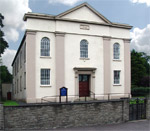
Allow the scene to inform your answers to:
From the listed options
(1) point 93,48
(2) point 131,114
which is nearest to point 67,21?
(1) point 93,48

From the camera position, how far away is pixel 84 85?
24.1m

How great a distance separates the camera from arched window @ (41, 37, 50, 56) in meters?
22.1

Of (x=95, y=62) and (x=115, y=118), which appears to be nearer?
(x=115, y=118)

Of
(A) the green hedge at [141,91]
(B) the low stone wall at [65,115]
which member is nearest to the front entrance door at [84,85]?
(B) the low stone wall at [65,115]

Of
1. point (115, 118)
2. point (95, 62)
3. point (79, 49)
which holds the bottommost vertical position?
point (115, 118)

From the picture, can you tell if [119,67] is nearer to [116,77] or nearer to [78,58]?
[116,77]

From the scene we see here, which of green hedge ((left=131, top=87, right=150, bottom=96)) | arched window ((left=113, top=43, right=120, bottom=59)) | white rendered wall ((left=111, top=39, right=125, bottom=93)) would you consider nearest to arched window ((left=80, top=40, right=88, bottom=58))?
white rendered wall ((left=111, top=39, right=125, bottom=93))

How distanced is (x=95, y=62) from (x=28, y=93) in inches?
338

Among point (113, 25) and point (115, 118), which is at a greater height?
point (113, 25)

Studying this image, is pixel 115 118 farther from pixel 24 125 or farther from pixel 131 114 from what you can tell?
pixel 24 125

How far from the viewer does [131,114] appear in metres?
14.1

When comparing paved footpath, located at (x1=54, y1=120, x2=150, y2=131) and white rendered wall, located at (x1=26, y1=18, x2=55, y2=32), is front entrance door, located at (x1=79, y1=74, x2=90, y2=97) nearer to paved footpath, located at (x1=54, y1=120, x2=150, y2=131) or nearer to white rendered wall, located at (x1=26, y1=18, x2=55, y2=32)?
white rendered wall, located at (x1=26, y1=18, x2=55, y2=32)

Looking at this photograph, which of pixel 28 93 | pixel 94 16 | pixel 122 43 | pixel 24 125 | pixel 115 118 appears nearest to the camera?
pixel 24 125

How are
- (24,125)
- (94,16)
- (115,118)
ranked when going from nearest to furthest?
(24,125)
(115,118)
(94,16)
